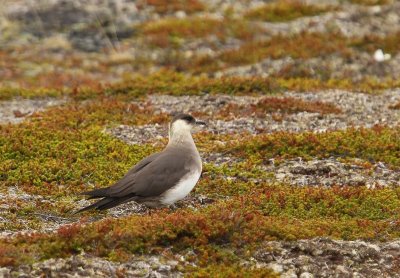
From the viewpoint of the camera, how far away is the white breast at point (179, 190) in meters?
16.3

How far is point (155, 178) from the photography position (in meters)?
16.3

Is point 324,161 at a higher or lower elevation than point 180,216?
lower

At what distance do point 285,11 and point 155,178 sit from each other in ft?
105

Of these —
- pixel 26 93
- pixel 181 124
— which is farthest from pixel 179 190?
pixel 26 93

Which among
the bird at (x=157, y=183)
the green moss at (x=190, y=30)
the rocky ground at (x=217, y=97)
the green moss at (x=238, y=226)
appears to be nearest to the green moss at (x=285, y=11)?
the rocky ground at (x=217, y=97)

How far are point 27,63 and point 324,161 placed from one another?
79.5 ft

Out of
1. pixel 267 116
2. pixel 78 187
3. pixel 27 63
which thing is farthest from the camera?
pixel 27 63

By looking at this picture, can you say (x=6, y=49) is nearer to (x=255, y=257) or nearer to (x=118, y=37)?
(x=118, y=37)

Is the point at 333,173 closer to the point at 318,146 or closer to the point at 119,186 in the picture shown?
the point at 318,146

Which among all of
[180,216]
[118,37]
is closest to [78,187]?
[180,216]

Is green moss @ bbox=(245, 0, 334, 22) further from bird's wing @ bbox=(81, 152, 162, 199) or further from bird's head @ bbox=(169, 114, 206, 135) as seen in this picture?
bird's wing @ bbox=(81, 152, 162, 199)

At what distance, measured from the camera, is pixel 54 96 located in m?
31.5

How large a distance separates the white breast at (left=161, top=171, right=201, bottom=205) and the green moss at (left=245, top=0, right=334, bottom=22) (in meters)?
30.8

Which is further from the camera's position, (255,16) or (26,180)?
(255,16)
